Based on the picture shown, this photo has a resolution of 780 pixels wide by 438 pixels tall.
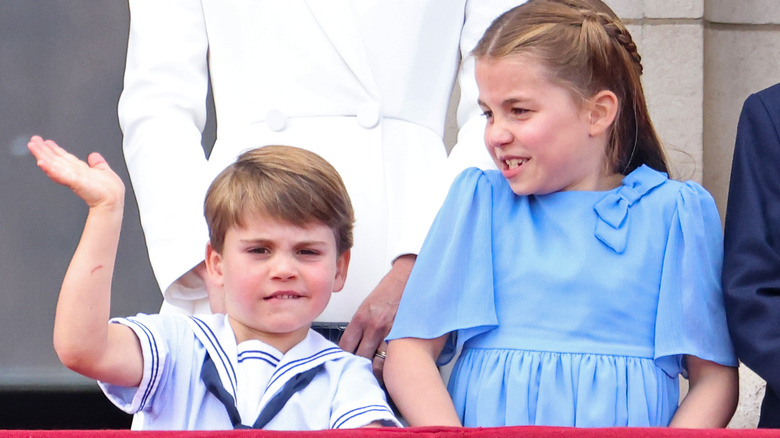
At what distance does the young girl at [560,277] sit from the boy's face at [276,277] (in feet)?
0.58

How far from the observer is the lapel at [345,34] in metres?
2.25

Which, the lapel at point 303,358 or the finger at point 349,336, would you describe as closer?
the lapel at point 303,358

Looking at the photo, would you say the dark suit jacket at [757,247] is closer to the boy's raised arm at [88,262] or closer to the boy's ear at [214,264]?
the boy's ear at [214,264]

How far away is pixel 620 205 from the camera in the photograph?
2.12 meters

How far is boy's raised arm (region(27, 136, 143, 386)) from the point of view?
169cm

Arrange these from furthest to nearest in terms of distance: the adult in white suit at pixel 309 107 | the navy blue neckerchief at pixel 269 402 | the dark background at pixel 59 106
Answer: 1. the dark background at pixel 59 106
2. the adult in white suit at pixel 309 107
3. the navy blue neckerchief at pixel 269 402

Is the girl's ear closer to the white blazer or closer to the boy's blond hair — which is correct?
the white blazer

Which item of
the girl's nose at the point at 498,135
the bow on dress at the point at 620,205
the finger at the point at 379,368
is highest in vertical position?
the girl's nose at the point at 498,135

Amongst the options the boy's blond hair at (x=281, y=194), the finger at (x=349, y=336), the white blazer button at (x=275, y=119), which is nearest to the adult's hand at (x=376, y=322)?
the finger at (x=349, y=336)

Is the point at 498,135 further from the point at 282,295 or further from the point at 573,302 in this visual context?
the point at 282,295

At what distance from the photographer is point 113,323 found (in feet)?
6.06

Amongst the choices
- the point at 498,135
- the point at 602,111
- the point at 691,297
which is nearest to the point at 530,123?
the point at 498,135

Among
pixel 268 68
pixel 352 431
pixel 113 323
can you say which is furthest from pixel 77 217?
pixel 352 431

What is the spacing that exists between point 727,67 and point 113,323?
8.88 feet
